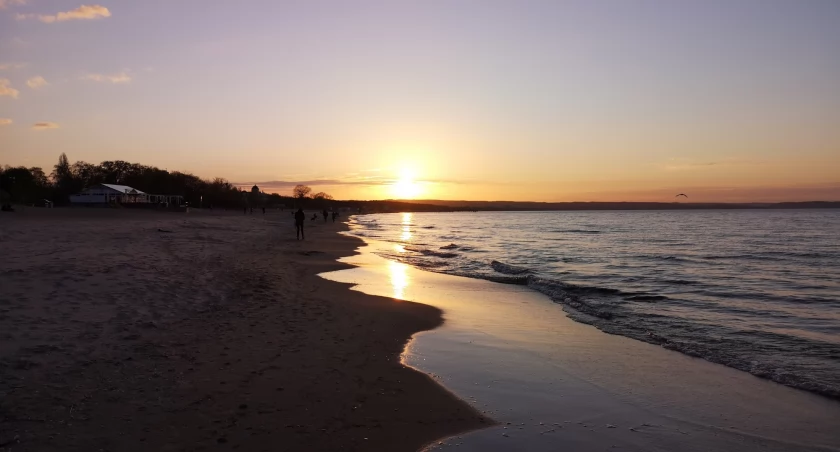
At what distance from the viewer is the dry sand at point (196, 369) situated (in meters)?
5.02

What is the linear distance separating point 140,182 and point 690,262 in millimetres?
112025

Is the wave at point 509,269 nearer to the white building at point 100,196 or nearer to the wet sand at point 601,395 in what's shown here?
the wet sand at point 601,395

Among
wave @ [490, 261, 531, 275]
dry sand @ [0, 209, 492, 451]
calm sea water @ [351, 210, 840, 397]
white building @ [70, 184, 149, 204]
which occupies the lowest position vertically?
wave @ [490, 261, 531, 275]

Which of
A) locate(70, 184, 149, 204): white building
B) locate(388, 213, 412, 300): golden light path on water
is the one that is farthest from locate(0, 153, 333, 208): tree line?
locate(388, 213, 412, 300): golden light path on water

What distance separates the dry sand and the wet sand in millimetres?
581

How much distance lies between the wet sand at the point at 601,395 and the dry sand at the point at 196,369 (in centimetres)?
58

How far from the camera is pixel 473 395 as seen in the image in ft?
22.6

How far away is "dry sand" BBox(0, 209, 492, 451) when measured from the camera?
502 centimetres

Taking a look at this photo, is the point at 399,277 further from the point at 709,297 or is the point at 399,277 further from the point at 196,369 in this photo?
the point at 196,369

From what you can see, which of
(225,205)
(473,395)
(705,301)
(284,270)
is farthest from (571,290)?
(225,205)

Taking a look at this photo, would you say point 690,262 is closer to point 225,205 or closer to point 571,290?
point 571,290

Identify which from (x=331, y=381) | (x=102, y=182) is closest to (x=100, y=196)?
(x=102, y=182)

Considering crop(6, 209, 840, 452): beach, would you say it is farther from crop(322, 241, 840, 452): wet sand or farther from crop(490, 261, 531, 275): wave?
crop(490, 261, 531, 275): wave

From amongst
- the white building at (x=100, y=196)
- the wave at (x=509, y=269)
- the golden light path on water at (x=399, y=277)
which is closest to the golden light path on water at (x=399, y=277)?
the golden light path on water at (x=399, y=277)
